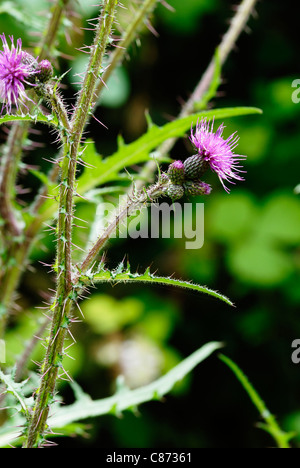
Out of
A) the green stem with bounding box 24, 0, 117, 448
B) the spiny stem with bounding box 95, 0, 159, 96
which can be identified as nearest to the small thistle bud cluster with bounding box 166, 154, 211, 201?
the green stem with bounding box 24, 0, 117, 448

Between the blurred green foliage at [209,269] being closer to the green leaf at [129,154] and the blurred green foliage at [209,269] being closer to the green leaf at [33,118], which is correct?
the green leaf at [129,154]

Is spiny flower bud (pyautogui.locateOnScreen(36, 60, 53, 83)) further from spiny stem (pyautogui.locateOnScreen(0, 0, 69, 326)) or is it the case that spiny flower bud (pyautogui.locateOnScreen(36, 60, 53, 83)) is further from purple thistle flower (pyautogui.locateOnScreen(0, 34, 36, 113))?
spiny stem (pyautogui.locateOnScreen(0, 0, 69, 326))

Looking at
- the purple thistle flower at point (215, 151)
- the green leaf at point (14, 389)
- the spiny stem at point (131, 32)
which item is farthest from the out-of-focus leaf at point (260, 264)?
the green leaf at point (14, 389)

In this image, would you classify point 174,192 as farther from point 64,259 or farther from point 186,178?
point 64,259

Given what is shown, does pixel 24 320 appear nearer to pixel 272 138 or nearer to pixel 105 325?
pixel 105 325

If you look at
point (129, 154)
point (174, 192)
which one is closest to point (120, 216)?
point (174, 192)

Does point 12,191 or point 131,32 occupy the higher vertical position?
point 131,32
